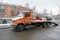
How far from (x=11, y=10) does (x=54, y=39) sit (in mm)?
42023

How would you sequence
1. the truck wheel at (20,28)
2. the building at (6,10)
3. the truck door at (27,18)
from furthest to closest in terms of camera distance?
1. the building at (6,10)
2. the truck door at (27,18)
3. the truck wheel at (20,28)

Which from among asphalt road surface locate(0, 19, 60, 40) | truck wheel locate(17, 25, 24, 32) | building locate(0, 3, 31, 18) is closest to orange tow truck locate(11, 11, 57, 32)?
truck wheel locate(17, 25, 24, 32)

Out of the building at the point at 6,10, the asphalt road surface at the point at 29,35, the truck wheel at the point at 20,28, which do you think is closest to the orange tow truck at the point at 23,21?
the truck wheel at the point at 20,28

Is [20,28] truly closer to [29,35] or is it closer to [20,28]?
[20,28]

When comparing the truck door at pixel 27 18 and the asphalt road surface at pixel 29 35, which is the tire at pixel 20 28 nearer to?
the truck door at pixel 27 18

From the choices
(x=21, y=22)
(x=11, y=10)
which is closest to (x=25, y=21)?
(x=21, y=22)

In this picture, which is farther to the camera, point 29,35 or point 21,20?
point 21,20

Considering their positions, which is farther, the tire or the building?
the building

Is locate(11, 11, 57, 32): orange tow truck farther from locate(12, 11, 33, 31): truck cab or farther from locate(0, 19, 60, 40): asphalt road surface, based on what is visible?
locate(0, 19, 60, 40): asphalt road surface

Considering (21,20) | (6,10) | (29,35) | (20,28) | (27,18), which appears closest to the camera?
(29,35)

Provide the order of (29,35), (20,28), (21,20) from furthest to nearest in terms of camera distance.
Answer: (21,20) → (20,28) → (29,35)

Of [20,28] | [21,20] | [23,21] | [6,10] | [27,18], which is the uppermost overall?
[6,10]

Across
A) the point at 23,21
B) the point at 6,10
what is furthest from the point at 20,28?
the point at 6,10

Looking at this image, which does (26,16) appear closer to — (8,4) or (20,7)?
(8,4)
